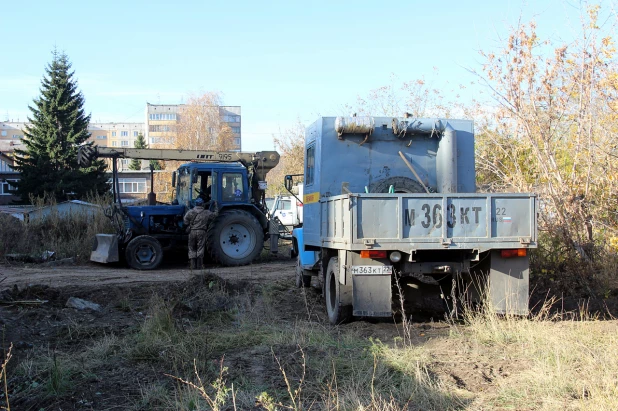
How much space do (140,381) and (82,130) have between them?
36.6m

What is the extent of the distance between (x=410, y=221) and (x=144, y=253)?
9231 millimetres

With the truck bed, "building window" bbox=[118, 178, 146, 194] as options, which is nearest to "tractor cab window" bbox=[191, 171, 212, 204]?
the truck bed

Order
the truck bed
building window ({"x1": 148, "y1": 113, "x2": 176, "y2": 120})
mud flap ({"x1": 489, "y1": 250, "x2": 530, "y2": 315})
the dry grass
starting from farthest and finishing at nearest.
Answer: building window ({"x1": 148, "y1": 113, "x2": 176, "y2": 120}) < mud flap ({"x1": 489, "y1": 250, "x2": 530, "y2": 315}) < the truck bed < the dry grass

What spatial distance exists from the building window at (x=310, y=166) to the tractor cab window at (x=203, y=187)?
5.54m

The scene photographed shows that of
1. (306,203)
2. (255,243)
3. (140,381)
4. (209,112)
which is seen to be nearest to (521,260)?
(306,203)

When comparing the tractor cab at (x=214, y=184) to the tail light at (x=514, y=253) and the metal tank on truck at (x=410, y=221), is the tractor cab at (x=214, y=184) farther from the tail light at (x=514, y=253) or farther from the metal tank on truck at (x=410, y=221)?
the tail light at (x=514, y=253)

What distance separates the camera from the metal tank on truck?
7305 mm

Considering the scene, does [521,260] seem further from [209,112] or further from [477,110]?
[209,112]

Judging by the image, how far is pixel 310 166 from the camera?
10.1 m

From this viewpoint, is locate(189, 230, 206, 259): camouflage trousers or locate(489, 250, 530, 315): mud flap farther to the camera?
locate(189, 230, 206, 259): camouflage trousers

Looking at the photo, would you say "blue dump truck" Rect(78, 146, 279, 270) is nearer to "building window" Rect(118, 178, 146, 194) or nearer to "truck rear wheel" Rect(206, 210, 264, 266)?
"truck rear wheel" Rect(206, 210, 264, 266)

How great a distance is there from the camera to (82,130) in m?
39.2

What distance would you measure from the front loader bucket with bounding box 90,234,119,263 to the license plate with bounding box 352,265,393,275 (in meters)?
8.87

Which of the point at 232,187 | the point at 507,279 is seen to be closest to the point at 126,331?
the point at 507,279
